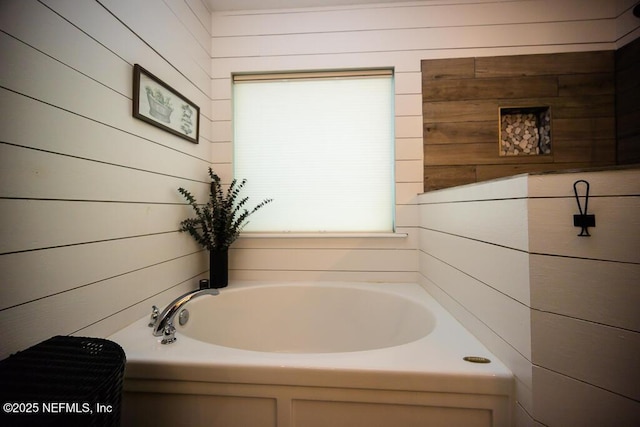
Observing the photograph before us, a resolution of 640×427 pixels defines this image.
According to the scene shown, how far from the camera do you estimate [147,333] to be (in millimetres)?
983

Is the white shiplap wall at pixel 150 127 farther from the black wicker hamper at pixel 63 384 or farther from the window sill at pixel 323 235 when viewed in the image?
the black wicker hamper at pixel 63 384

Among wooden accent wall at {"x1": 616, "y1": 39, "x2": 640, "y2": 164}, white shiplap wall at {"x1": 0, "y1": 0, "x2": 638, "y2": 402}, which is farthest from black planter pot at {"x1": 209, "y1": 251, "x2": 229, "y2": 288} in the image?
wooden accent wall at {"x1": 616, "y1": 39, "x2": 640, "y2": 164}

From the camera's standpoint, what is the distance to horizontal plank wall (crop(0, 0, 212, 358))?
0.69 metres

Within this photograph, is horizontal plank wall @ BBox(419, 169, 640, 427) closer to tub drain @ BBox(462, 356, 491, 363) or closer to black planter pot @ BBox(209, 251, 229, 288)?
tub drain @ BBox(462, 356, 491, 363)

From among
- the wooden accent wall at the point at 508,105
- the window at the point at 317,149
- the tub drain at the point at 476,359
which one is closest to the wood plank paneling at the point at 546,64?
the wooden accent wall at the point at 508,105

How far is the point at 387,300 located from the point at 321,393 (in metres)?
0.84

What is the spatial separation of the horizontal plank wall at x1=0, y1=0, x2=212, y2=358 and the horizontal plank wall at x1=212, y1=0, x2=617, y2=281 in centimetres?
49

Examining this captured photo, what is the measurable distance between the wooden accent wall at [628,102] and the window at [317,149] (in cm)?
136

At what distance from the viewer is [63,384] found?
1.75 ft

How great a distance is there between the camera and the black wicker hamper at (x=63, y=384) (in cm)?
47

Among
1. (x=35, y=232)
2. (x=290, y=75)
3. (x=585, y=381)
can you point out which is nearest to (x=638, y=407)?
(x=585, y=381)

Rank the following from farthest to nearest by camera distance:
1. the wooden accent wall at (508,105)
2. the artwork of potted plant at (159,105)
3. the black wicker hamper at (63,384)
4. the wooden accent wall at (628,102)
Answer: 1. the wooden accent wall at (508,105)
2. the wooden accent wall at (628,102)
3. the artwork of potted plant at (159,105)
4. the black wicker hamper at (63,384)

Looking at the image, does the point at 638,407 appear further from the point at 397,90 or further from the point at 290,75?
the point at 290,75

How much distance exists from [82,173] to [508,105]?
2.26m
